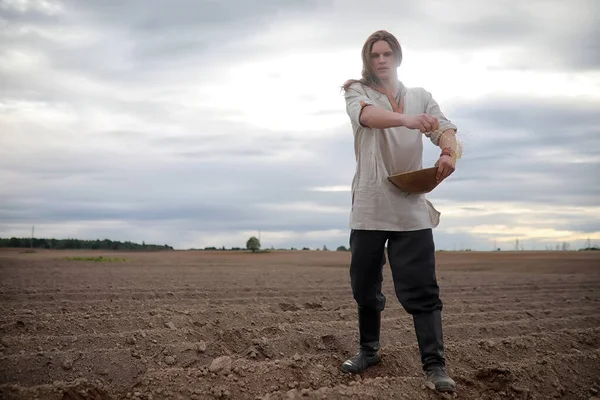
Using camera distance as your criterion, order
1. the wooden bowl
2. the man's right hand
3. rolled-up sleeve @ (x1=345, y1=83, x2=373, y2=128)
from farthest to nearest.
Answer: rolled-up sleeve @ (x1=345, y1=83, x2=373, y2=128)
the wooden bowl
the man's right hand

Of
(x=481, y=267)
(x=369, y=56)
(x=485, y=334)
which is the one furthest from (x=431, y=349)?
(x=481, y=267)

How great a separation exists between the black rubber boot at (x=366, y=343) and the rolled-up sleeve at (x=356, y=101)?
1.34 metres

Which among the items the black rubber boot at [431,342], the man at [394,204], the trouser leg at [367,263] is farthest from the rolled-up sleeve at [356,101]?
the black rubber boot at [431,342]

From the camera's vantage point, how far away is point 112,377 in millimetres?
3705

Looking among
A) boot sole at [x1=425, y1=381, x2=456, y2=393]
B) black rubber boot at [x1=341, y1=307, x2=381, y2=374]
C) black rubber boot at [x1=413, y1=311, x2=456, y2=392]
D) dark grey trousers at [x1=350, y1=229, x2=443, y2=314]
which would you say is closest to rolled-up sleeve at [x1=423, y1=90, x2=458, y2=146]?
dark grey trousers at [x1=350, y1=229, x2=443, y2=314]

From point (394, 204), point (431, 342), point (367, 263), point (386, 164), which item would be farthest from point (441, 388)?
point (386, 164)

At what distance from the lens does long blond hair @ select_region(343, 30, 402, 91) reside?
3.57 m

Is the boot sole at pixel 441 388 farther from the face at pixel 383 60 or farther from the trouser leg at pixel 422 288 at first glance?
the face at pixel 383 60

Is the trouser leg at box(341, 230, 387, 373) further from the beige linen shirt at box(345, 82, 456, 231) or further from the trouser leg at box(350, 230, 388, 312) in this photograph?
the beige linen shirt at box(345, 82, 456, 231)

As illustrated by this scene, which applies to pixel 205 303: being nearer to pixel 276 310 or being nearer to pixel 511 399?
pixel 276 310

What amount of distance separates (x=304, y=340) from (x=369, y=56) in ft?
7.72

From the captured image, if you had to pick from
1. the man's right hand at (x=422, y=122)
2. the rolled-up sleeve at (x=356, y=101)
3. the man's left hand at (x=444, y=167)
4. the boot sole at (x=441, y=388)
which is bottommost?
the boot sole at (x=441, y=388)

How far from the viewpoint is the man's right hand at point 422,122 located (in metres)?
3.19

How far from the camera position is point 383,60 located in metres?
3.58
